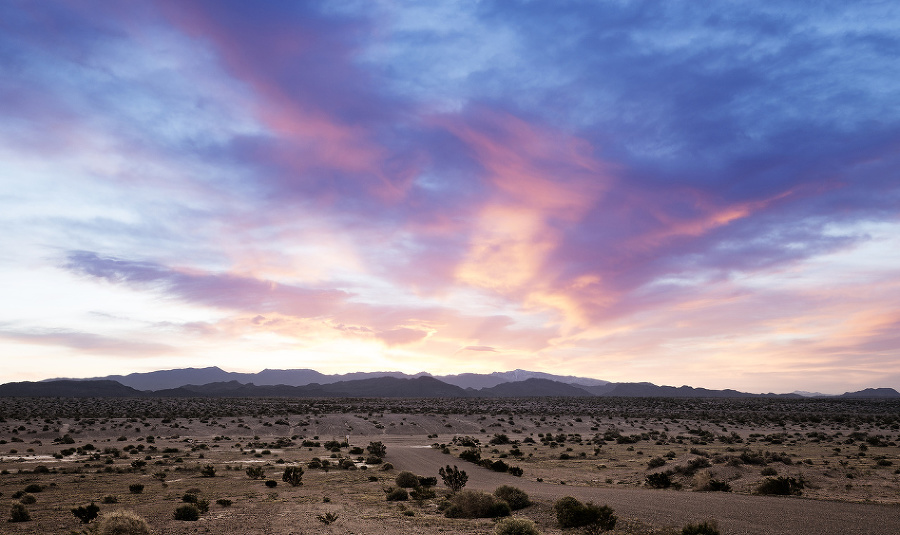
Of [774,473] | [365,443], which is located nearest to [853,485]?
[774,473]

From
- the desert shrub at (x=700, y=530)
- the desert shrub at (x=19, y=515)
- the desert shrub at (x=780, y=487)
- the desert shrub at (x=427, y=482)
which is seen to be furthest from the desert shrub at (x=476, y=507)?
the desert shrub at (x=19, y=515)

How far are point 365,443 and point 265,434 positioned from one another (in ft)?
54.3

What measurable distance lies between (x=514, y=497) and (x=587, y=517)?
5.28m

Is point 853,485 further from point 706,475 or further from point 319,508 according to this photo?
point 319,508

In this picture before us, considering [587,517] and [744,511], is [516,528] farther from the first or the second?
[744,511]

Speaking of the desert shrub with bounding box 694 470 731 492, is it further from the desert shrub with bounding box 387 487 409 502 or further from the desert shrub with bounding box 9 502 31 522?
the desert shrub with bounding box 9 502 31 522

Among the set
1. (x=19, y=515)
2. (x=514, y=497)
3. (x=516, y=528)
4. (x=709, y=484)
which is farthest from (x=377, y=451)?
(x=516, y=528)

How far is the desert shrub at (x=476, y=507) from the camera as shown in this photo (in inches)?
851

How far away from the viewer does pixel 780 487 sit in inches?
951

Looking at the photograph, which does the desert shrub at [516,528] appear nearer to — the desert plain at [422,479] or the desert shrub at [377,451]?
the desert plain at [422,479]

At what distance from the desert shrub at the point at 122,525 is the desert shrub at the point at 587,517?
15.6 metres

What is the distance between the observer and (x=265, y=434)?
65812 millimetres

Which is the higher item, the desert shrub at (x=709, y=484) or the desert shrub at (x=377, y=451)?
the desert shrub at (x=709, y=484)

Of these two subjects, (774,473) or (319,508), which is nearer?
(319,508)
